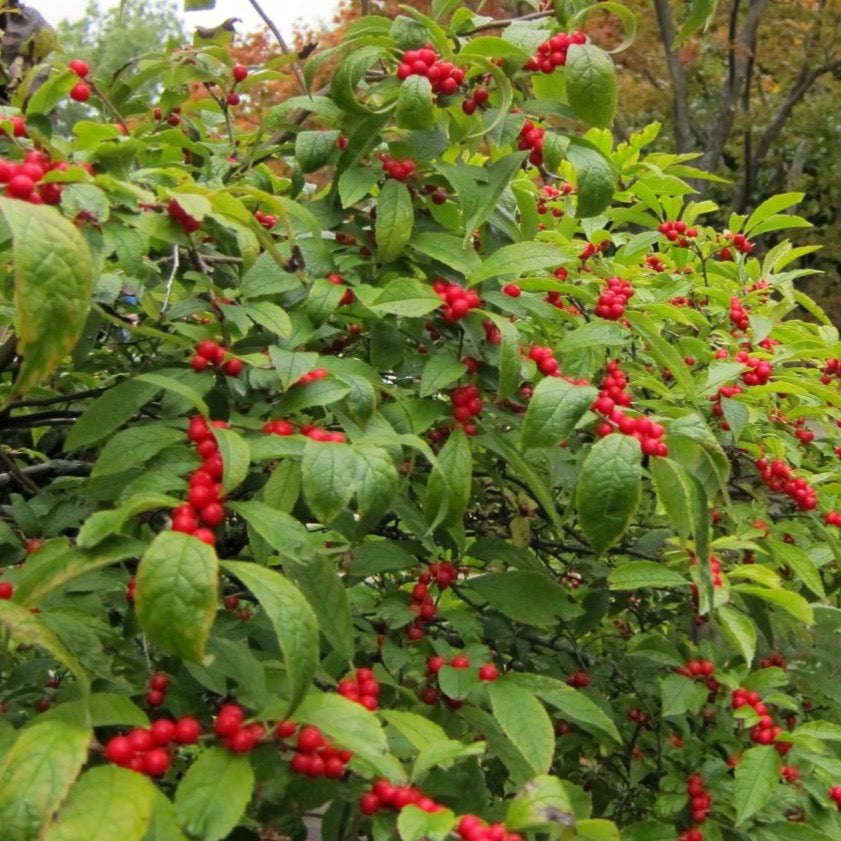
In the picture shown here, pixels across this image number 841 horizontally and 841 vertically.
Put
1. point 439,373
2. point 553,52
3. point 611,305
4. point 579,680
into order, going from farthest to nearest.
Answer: point 579,680 < point 611,305 < point 553,52 < point 439,373

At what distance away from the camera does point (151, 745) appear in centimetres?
124

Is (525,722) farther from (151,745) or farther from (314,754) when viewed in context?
(151,745)

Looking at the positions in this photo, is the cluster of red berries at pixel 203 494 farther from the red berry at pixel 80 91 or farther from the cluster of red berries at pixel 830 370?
the cluster of red berries at pixel 830 370

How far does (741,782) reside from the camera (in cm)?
187

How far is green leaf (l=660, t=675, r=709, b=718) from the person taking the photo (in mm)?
1912

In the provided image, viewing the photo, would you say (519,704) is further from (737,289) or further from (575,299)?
(737,289)

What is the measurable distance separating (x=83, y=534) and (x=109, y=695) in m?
0.21

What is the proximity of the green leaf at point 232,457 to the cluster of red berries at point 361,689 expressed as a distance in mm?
311

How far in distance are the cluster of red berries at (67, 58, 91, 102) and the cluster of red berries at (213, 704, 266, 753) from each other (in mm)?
1046

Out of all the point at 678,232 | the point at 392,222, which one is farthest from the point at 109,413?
the point at 678,232

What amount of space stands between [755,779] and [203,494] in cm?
112

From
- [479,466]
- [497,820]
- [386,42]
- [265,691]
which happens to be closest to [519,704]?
[497,820]

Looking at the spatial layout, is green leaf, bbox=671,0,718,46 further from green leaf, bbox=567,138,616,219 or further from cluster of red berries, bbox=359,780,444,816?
cluster of red berries, bbox=359,780,444,816

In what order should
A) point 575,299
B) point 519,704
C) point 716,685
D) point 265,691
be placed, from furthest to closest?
point 575,299, point 716,685, point 519,704, point 265,691
